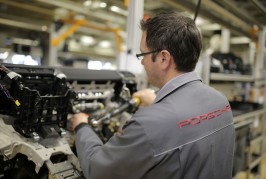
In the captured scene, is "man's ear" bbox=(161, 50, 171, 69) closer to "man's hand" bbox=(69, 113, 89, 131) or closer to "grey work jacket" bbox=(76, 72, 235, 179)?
"grey work jacket" bbox=(76, 72, 235, 179)

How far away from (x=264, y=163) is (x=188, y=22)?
4156mm

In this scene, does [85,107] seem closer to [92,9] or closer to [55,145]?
[55,145]

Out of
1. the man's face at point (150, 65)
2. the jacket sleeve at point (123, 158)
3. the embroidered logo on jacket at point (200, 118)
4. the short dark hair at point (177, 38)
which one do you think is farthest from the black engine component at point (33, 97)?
the embroidered logo on jacket at point (200, 118)

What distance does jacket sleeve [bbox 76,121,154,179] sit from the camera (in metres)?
0.84

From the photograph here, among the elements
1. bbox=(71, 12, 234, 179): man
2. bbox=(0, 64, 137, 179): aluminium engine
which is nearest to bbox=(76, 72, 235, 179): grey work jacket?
bbox=(71, 12, 234, 179): man

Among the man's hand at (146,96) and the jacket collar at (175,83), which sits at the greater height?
the jacket collar at (175,83)

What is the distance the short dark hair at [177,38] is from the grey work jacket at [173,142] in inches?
2.6

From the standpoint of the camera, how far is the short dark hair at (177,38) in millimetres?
997

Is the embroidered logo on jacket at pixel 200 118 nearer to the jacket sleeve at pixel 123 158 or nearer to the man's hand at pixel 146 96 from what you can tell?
the jacket sleeve at pixel 123 158

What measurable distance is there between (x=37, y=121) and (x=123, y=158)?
508mm

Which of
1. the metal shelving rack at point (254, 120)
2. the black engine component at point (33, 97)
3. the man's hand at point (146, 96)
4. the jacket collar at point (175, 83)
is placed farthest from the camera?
the metal shelving rack at point (254, 120)

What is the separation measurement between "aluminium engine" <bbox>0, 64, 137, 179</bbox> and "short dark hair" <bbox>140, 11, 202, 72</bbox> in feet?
1.64

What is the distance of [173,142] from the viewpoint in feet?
2.78

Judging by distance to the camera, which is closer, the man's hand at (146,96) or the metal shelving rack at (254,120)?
the man's hand at (146,96)
